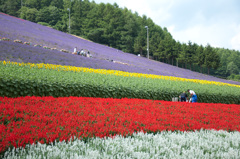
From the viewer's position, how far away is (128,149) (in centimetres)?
331

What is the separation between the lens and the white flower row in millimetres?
2988

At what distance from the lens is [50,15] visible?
61812 millimetres

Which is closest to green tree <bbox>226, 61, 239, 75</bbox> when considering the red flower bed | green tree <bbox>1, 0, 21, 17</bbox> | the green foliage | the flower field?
the green foliage

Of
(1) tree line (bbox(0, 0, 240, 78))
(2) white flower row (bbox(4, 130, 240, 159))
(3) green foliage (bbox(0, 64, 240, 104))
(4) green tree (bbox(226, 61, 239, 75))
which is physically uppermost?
(1) tree line (bbox(0, 0, 240, 78))

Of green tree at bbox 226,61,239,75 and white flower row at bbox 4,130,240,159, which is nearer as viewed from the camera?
white flower row at bbox 4,130,240,159

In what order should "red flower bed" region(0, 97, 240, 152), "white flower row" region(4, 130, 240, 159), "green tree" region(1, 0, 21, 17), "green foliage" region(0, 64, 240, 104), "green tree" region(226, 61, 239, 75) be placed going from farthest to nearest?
1. "green tree" region(226, 61, 239, 75)
2. "green tree" region(1, 0, 21, 17)
3. "green foliage" region(0, 64, 240, 104)
4. "red flower bed" region(0, 97, 240, 152)
5. "white flower row" region(4, 130, 240, 159)

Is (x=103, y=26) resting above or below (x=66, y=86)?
above

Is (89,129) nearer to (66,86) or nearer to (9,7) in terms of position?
(66,86)

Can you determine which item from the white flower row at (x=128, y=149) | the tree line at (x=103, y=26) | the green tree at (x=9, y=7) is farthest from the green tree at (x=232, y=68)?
the white flower row at (x=128, y=149)

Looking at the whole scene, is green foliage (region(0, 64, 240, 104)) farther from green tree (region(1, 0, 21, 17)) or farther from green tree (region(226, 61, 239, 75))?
green tree (region(226, 61, 239, 75))

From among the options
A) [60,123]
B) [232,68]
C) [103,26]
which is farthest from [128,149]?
[232,68]

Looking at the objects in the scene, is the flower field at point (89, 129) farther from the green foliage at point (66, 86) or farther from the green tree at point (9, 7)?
the green tree at point (9, 7)

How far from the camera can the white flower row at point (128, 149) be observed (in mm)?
2988

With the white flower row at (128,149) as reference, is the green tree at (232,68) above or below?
above
